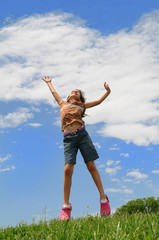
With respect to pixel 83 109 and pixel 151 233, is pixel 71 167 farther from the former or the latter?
pixel 151 233

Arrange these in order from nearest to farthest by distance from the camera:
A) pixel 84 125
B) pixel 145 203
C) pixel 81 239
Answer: pixel 81 239 < pixel 84 125 < pixel 145 203

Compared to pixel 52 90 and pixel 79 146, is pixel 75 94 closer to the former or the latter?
pixel 52 90

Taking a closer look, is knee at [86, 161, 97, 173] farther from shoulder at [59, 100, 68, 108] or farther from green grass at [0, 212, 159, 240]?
green grass at [0, 212, 159, 240]

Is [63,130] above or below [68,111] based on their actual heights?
below

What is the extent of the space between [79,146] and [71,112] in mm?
854

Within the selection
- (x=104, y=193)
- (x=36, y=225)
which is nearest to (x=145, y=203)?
(x=104, y=193)

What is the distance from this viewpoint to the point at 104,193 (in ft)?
21.9

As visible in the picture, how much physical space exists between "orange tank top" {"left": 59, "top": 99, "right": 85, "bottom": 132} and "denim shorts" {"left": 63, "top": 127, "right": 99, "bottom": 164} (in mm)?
316

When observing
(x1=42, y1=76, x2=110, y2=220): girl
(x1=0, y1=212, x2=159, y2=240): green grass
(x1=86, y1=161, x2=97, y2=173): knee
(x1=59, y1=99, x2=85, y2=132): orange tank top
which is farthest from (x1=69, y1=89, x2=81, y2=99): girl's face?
(x1=0, y1=212, x2=159, y2=240): green grass

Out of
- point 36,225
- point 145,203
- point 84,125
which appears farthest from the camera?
point 145,203

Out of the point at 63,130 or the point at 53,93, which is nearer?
the point at 63,130

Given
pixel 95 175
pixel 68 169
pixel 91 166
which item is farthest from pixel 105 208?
pixel 68 169

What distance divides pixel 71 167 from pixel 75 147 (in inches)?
18.6

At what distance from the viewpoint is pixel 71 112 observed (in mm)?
6758
